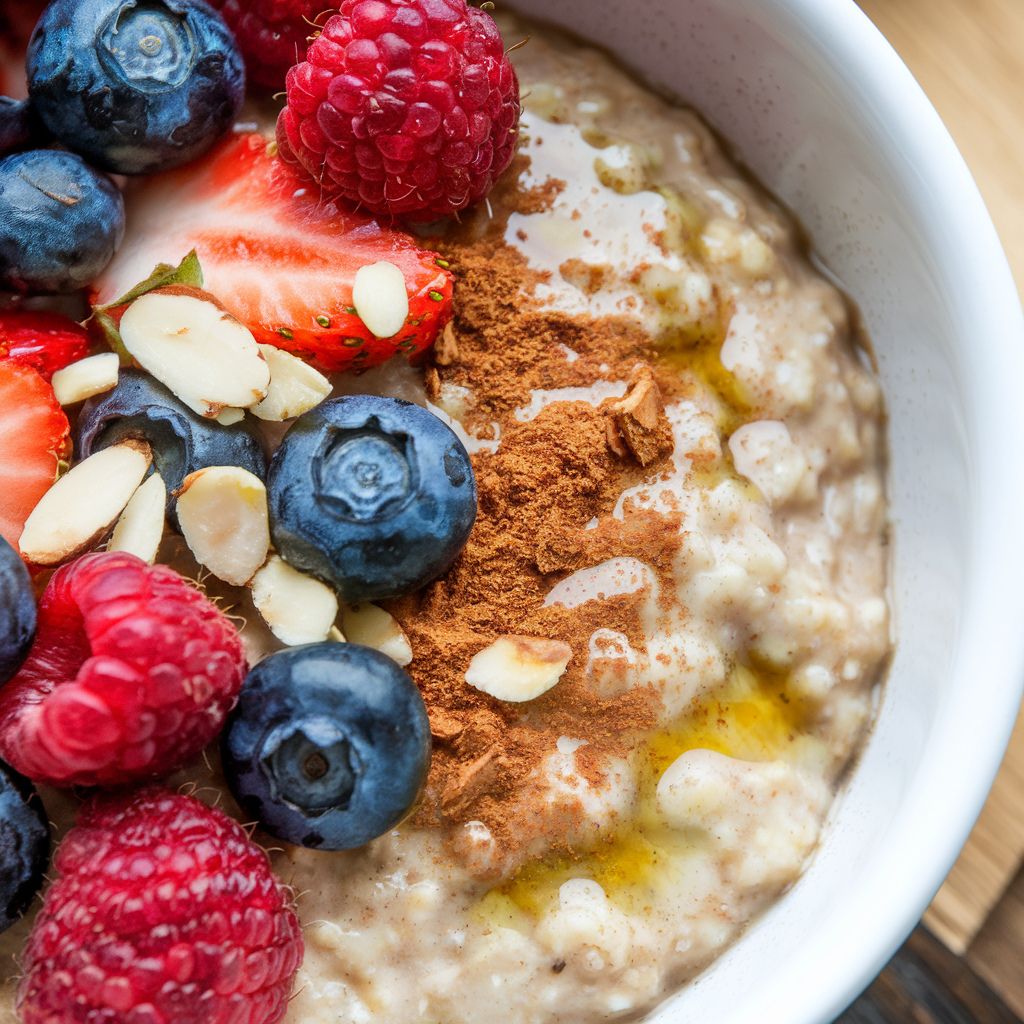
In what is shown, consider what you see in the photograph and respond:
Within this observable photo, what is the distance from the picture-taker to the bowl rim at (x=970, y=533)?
1212 mm

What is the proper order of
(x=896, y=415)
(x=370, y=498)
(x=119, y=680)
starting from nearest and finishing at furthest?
(x=119, y=680)
(x=370, y=498)
(x=896, y=415)

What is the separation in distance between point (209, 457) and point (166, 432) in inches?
2.3

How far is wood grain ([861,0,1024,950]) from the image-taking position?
1.82m

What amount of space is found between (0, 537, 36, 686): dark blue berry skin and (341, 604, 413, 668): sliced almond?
0.33 meters

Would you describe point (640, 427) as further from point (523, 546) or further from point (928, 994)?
point (928, 994)

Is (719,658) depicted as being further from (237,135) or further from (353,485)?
(237,135)

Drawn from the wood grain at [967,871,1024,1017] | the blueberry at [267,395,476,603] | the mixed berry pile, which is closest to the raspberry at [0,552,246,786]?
the mixed berry pile

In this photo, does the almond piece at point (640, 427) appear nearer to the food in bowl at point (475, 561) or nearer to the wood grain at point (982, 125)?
the food in bowl at point (475, 561)

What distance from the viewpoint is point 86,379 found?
4.30 ft

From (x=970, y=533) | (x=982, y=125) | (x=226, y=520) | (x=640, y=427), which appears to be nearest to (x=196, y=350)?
(x=226, y=520)

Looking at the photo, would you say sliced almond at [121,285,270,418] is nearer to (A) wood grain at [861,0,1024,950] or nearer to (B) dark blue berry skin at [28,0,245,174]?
(B) dark blue berry skin at [28,0,245,174]

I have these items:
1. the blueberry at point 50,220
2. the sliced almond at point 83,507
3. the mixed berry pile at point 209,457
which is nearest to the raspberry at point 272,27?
the mixed berry pile at point 209,457

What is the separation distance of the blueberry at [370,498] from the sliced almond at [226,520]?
0.02m

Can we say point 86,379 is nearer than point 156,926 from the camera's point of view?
No
